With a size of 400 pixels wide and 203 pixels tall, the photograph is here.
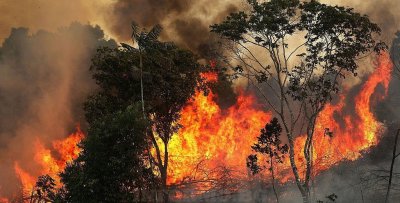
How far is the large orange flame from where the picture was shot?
137 ft

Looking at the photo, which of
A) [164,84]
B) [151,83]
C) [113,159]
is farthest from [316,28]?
[113,159]

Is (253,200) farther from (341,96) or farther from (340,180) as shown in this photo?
(341,96)

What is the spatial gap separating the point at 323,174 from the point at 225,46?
23.1 metres

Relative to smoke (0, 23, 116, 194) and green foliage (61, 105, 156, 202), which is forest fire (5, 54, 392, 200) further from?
green foliage (61, 105, 156, 202)

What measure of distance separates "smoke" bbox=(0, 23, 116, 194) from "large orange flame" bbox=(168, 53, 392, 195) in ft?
42.7

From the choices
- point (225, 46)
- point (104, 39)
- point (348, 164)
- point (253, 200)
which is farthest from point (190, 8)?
point (348, 164)

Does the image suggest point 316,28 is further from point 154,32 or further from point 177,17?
point 177,17

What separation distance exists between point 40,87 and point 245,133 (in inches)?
894

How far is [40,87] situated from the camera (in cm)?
4750

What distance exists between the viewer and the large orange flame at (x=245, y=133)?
137 ft

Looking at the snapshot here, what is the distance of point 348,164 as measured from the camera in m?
47.0

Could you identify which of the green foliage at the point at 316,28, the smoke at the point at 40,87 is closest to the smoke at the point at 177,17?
the smoke at the point at 40,87

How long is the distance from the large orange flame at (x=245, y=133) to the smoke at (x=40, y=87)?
42.7ft

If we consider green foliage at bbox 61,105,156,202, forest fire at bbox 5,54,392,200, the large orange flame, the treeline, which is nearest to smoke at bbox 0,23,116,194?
forest fire at bbox 5,54,392,200
